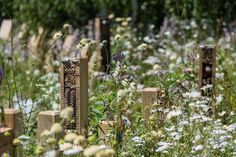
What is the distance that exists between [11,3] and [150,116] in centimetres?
669

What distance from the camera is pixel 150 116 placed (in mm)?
3387

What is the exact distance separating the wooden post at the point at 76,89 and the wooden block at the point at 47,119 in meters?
0.43

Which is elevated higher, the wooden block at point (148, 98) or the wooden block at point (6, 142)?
the wooden block at point (148, 98)

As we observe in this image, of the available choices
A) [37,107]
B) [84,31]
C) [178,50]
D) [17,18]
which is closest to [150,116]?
[37,107]

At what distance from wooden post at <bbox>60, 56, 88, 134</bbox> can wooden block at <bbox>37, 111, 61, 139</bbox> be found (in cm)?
43

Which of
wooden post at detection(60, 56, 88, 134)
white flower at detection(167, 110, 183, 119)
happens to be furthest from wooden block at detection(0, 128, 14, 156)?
white flower at detection(167, 110, 183, 119)

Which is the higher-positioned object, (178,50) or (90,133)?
(178,50)

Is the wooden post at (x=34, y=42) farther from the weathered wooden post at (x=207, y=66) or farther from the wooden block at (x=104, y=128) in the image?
the wooden block at (x=104, y=128)

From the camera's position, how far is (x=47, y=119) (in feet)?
8.41

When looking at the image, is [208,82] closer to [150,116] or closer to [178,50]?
[150,116]

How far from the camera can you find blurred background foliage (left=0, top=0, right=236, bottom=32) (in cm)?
858

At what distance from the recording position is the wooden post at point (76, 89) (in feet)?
10.0

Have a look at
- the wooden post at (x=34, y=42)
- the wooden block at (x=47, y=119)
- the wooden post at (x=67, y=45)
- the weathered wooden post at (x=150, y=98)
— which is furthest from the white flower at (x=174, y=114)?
the wooden post at (x=34, y=42)

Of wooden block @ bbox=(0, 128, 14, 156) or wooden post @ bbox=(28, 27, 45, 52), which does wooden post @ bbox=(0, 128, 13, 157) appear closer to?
wooden block @ bbox=(0, 128, 14, 156)
